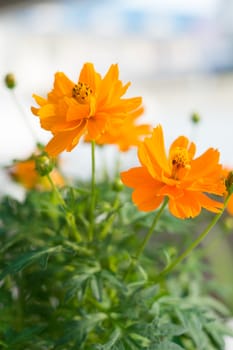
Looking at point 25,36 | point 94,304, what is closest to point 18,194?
point 94,304

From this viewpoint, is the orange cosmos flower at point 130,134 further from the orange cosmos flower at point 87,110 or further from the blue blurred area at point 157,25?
the blue blurred area at point 157,25

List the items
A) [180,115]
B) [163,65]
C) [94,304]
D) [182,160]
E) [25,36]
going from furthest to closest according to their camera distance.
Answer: [25,36], [163,65], [180,115], [94,304], [182,160]

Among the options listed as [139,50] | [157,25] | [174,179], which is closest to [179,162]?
[174,179]

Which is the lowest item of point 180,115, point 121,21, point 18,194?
point 180,115

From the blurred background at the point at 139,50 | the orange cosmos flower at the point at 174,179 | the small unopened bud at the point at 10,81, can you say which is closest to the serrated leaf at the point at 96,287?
the orange cosmos flower at the point at 174,179

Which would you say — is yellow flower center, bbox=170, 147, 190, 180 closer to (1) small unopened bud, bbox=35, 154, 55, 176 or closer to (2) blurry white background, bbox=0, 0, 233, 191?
(1) small unopened bud, bbox=35, 154, 55, 176

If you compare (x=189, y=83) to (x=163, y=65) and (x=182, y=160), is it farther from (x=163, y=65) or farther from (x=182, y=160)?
(x=182, y=160)

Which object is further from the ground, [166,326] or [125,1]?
[125,1]
